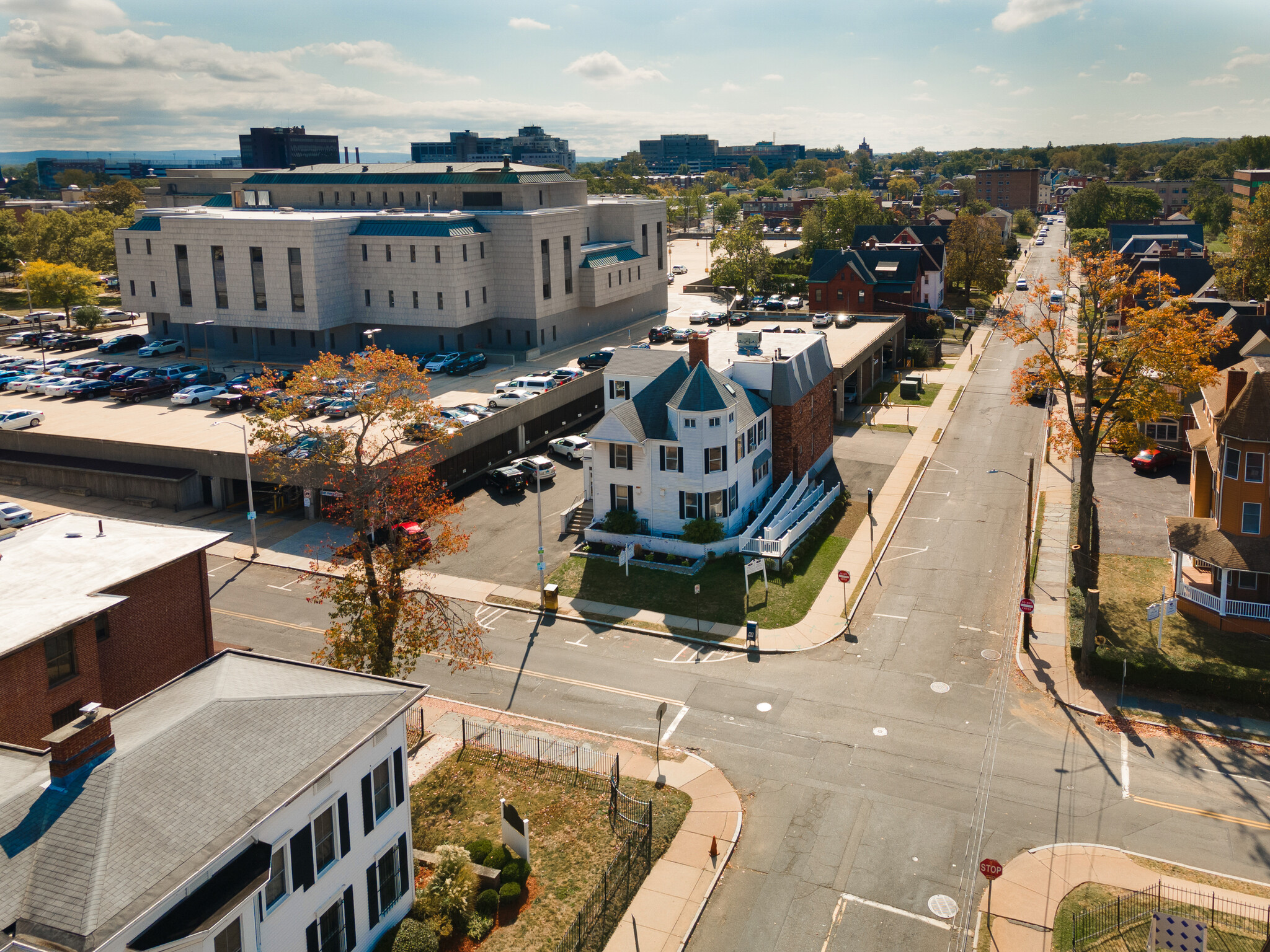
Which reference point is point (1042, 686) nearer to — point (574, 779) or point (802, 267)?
point (574, 779)

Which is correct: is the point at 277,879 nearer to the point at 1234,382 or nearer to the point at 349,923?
the point at 349,923

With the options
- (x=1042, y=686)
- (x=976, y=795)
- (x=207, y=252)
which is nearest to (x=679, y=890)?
(x=976, y=795)

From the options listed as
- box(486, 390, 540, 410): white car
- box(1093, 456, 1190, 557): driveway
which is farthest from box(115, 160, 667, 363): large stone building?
box(1093, 456, 1190, 557): driveway

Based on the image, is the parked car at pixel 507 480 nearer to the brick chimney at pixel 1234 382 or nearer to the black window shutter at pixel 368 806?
the black window shutter at pixel 368 806

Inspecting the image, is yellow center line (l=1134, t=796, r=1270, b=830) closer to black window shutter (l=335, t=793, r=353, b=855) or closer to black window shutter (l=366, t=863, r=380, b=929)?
black window shutter (l=366, t=863, r=380, b=929)

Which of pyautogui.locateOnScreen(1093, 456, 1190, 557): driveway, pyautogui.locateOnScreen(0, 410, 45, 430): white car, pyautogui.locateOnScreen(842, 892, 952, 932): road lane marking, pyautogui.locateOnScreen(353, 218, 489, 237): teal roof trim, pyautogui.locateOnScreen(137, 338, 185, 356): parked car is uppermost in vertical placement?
pyautogui.locateOnScreen(353, 218, 489, 237): teal roof trim

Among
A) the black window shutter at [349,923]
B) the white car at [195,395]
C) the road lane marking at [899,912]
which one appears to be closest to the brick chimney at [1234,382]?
the road lane marking at [899,912]
